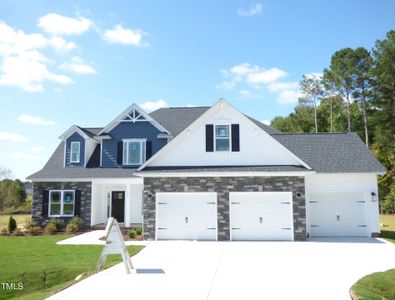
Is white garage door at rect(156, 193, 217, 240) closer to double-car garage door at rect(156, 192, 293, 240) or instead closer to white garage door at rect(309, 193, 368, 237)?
double-car garage door at rect(156, 192, 293, 240)

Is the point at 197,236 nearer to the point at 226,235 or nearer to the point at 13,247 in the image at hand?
the point at 226,235

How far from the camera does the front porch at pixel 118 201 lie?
20.9 meters

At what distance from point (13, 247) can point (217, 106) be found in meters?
11.2

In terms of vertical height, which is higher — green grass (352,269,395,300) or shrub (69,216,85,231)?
shrub (69,216,85,231)

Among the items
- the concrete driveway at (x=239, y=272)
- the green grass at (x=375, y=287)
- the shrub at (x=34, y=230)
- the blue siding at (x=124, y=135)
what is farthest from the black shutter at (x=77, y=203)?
the green grass at (x=375, y=287)

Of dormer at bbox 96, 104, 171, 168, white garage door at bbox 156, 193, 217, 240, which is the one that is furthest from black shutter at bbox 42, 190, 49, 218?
white garage door at bbox 156, 193, 217, 240

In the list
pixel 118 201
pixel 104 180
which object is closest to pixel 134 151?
pixel 104 180

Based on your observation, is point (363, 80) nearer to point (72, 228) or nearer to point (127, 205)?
point (127, 205)

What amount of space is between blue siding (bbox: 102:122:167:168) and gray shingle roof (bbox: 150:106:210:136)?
1751 millimetres

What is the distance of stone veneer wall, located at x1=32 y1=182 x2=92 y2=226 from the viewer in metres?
21.0

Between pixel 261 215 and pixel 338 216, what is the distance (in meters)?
4.32

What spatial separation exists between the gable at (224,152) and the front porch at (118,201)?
13.5ft

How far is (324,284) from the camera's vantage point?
8.72 metres

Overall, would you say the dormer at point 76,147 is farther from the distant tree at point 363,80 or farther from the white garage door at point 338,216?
the distant tree at point 363,80
